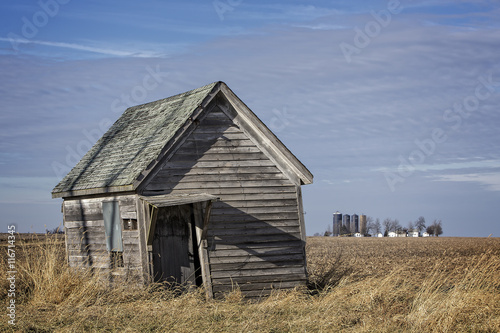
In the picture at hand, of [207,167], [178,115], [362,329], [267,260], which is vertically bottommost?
[362,329]

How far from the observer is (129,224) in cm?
1262

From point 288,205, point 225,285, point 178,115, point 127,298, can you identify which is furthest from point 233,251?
point 178,115

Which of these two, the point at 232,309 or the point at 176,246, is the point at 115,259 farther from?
the point at 232,309

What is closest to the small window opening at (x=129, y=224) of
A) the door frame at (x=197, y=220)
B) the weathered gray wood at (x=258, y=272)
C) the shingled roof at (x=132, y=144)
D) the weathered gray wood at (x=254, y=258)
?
the door frame at (x=197, y=220)

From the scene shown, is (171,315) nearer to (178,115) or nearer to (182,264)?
(182,264)

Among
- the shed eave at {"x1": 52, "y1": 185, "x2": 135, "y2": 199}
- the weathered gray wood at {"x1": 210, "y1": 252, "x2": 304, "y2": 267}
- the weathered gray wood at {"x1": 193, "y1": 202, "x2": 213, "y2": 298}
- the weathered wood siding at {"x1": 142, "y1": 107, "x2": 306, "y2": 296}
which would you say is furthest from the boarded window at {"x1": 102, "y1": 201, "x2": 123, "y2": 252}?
the weathered gray wood at {"x1": 210, "y1": 252, "x2": 304, "y2": 267}

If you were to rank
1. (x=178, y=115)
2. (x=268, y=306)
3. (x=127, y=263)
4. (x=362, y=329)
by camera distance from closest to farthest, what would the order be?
1. (x=362, y=329)
2. (x=268, y=306)
3. (x=127, y=263)
4. (x=178, y=115)

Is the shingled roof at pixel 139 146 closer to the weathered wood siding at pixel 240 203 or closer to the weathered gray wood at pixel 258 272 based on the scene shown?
the weathered wood siding at pixel 240 203

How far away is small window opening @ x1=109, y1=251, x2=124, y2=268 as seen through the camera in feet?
42.3

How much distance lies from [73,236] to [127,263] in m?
2.47

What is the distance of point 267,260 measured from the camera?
13.0m

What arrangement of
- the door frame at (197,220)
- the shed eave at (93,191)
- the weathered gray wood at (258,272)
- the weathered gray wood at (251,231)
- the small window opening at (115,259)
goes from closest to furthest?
the door frame at (197,220) → the shed eave at (93,191) → the weathered gray wood at (258,272) → the weathered gray wood at (251,231) → the small window opening at (115,259)

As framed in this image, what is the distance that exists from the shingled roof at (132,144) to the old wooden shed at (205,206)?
0.06 metres

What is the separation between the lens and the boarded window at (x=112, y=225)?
42.1ft
